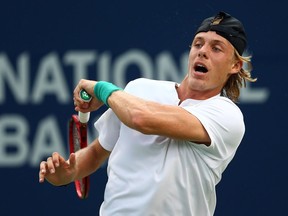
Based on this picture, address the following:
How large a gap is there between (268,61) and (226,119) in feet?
8.89

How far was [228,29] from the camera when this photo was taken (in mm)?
4887

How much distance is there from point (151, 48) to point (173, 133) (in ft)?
9.40

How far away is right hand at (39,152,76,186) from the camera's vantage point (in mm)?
4793

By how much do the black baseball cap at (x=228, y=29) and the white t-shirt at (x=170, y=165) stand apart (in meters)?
0.31

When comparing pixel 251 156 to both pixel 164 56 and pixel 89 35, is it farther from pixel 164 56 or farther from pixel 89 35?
pixel 89 35

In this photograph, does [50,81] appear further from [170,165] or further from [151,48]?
[170,165]

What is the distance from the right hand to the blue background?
7.58 ft

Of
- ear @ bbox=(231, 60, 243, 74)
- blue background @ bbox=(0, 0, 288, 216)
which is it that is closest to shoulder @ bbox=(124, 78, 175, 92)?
ear @ bbox=(231, 60, 243, 74)

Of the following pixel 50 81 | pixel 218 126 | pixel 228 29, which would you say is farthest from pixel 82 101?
pixel 50 81

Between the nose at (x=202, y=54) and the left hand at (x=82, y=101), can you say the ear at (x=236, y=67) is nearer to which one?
the nose at (x=202, y=54)

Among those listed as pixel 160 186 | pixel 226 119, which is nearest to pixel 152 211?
pixel 160 186

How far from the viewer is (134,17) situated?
7.35 m

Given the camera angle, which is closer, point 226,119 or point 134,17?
point 226,119

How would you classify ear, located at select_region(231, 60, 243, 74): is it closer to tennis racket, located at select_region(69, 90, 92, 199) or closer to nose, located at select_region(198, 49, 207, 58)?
nose, located at select_region(198, 49, 207, 58)
